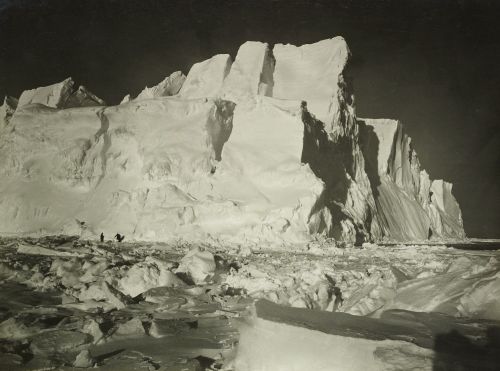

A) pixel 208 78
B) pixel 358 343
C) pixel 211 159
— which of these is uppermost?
pixel 208 78

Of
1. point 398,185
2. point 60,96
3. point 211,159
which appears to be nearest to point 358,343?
point 211,159

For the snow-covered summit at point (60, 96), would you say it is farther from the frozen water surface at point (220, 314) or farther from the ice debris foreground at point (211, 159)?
the frozen water surface at point (220, 314)

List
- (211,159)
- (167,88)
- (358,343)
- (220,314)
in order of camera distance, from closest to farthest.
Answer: (358,343) → (220,314) → (211,159) → (167,88)

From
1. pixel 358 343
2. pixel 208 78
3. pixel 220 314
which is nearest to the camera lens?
pixel 358 343

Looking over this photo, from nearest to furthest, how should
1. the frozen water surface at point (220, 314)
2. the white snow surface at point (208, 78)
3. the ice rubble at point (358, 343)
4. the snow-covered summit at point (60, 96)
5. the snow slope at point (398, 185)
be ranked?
1. the ice rubble at point (358, 343)
2. the frozen water surface at point (220, 314)
3. the white snow surface at point (208, 78)
4. the snow-covered summit at point (60, 96)
5. the snow slope at point (398, 185)

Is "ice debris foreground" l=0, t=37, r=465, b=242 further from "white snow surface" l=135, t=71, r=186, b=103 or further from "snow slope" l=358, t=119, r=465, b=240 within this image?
"snow slope" l=358, t=119, r=465, b=240

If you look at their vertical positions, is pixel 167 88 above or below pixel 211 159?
above

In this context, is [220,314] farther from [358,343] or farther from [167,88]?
[167,88]

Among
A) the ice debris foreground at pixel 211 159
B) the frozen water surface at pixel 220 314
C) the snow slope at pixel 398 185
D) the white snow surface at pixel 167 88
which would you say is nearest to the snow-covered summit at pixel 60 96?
the ice debris foreground at pixel 211 159
